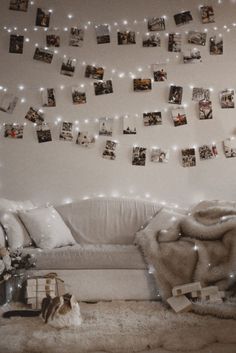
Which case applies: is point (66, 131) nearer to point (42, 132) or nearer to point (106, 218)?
point (42, 132)

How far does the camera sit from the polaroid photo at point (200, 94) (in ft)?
12.5

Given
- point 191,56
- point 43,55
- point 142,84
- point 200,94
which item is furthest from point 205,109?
point 43,55

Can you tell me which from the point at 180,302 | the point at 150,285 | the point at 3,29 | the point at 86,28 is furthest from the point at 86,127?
the point at 180,302

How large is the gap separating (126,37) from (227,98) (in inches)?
41.7

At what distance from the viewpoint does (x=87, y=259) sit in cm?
290

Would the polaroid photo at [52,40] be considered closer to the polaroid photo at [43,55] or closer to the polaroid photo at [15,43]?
the polaroid photo at [43,55]

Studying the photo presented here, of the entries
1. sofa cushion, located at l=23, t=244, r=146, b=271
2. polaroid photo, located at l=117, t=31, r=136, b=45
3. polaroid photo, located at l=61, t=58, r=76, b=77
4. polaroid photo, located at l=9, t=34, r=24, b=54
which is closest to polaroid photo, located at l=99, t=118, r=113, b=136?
polaroid photo, located at l=61, t=58, r=76, b=77

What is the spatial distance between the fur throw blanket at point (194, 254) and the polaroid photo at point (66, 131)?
1.24m

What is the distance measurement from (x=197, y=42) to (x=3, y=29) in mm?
1727

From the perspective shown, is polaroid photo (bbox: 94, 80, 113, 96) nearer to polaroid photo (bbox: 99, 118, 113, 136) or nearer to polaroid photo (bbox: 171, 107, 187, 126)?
polaroid photo (bbox: 99, 118, 113, 136)

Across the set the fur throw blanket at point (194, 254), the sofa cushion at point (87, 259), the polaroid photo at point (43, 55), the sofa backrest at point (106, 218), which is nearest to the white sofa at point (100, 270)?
the sofa cushion at point (87, 259)

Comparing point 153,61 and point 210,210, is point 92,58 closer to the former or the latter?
point 153,61

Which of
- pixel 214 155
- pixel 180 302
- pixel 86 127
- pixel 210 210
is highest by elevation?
pixel 86 127

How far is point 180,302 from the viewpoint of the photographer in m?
2.62
